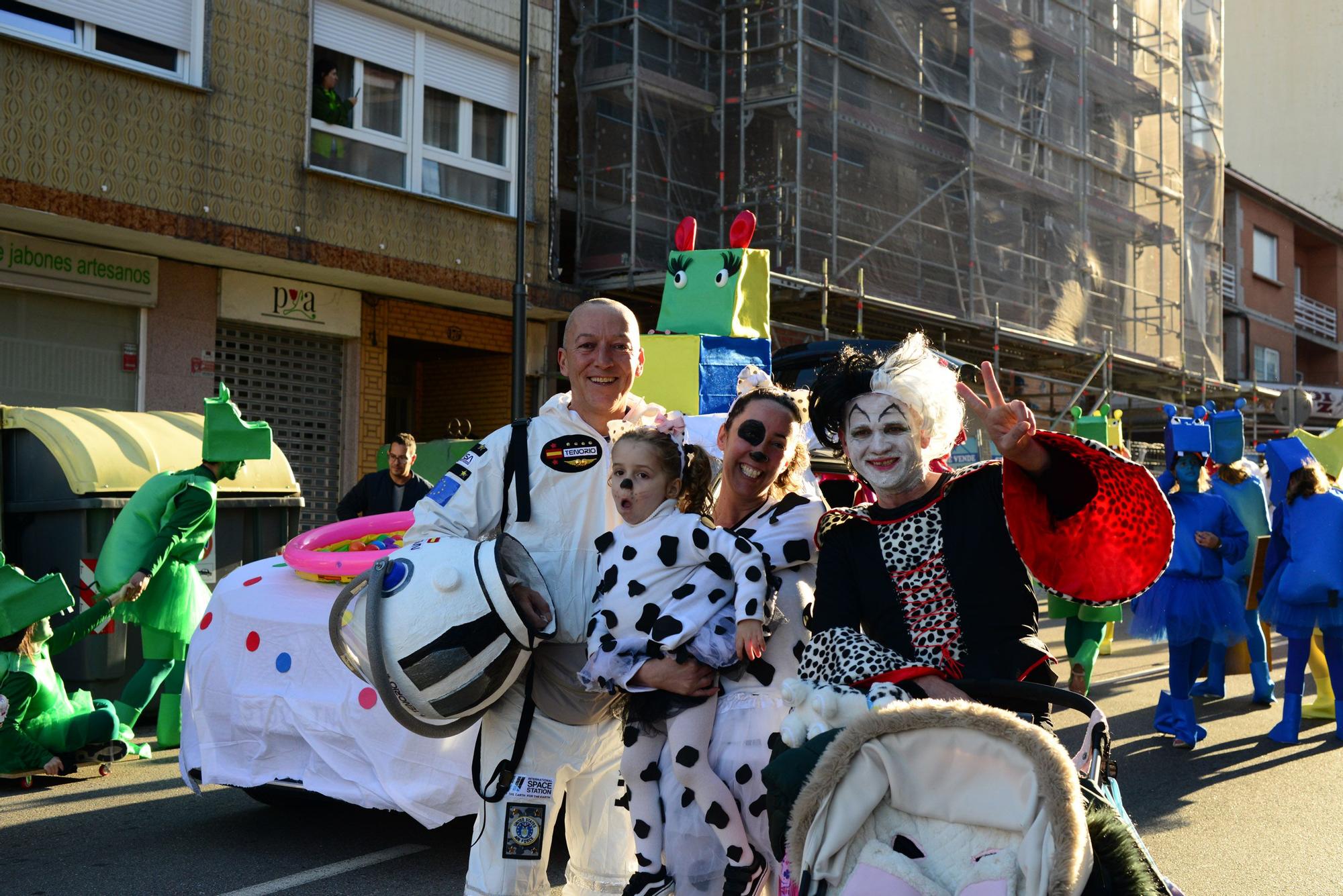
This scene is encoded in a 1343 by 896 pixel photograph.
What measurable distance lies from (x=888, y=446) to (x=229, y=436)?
573 cm

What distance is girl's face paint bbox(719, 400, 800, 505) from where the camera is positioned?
385 centimetres

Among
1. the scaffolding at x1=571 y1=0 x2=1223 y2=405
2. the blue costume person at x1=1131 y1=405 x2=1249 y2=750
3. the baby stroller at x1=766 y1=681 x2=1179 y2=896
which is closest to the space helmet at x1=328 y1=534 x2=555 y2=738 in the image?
the baby stroller at x1=766 y1=681 x2=1179 y2=896

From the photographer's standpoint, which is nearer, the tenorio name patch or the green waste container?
the tenorio name patch

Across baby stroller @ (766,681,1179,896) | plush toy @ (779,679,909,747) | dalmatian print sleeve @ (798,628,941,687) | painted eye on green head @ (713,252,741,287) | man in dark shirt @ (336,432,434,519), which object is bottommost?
baby stroller @ (766,681,1179,896)

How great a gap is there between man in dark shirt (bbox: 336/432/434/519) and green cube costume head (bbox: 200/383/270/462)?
2.37 m

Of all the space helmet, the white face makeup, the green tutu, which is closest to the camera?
the white face makeup

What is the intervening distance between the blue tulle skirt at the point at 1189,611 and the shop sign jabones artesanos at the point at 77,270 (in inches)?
406

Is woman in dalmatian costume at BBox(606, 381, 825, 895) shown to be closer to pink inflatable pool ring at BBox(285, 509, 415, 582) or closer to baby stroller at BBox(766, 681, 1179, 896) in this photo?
baby stroller at BBox(766, 681, 1179, 896)

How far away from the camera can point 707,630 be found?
142 inches

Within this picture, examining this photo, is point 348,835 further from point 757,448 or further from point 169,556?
point 757,448

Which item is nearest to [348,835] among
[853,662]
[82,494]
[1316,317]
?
[853,662]

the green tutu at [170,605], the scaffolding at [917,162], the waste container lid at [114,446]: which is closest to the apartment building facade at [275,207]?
the scaffolding at [917,162]

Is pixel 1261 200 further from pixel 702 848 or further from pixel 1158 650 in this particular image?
pixel 702 848

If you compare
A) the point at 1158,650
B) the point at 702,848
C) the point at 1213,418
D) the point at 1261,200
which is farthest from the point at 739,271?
the point at 1261,200
